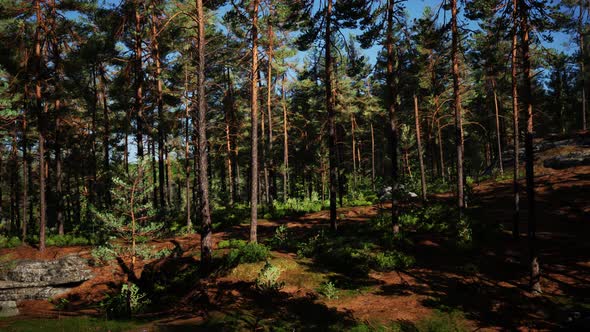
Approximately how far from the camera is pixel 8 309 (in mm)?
12141

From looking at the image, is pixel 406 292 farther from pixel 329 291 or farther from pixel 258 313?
pixel 258 313

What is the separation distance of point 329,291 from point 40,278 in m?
12.9

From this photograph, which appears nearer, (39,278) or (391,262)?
(391,262)

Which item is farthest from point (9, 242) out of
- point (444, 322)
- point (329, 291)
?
point (444, 322)

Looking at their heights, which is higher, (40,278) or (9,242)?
(9,242)

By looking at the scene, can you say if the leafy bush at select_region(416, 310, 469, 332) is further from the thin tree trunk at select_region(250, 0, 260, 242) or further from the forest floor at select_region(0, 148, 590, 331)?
the thin tree trunk at select_region(250, 0, 260, 242)

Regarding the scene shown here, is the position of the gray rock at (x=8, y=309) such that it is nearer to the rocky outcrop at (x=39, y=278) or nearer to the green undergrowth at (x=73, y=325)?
the rocky outcrop at (x=39, y=278)

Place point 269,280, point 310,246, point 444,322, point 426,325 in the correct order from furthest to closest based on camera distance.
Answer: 1. point 310,246
2. point 269,280
3. point 444,322
4. point 426,325

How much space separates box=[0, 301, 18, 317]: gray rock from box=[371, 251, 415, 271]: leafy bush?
43.8 ft

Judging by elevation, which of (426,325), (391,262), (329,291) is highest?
(391,262)

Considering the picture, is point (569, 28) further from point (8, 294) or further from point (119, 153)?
point (119, 153)

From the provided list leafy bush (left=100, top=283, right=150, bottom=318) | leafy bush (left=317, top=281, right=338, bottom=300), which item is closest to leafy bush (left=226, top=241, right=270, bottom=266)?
leafy bush (left=317, top=281, right=338, bottom=300)

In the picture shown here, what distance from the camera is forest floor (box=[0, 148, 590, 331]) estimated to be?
898 centimetres

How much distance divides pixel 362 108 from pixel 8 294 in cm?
3005
